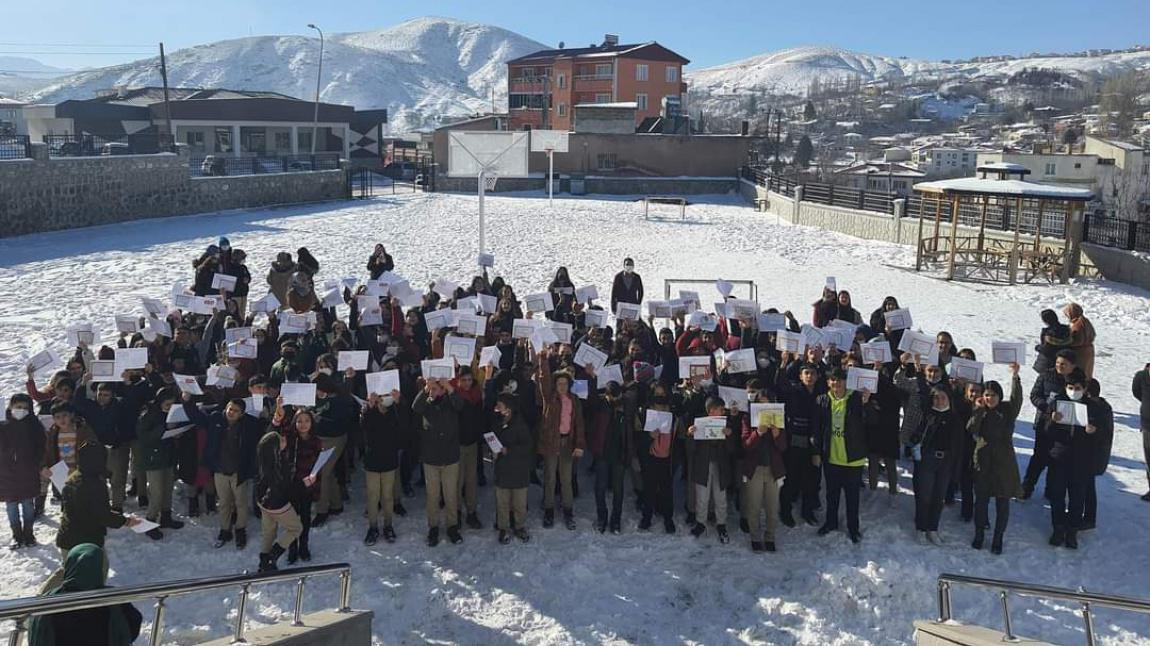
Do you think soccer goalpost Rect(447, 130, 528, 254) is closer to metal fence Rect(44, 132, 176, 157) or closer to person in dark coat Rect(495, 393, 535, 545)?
person in dark coat Rect(495, 393, 535, 545)

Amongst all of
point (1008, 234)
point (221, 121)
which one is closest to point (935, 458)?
point (1008, 234)

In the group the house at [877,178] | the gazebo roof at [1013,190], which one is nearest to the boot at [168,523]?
the gazebo roof at [1013,190]

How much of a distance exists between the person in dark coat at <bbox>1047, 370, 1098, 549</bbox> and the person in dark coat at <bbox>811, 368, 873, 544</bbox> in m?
1.73

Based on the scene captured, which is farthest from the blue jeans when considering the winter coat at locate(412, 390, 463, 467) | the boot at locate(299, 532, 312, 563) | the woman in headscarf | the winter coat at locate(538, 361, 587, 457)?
the winter coat at locate(538, 361, 587, 457)

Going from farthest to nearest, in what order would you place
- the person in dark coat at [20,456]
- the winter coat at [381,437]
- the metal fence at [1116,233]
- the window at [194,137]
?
the window at [194,137], the metal fence at [1116,233], the winter coat at [381,437], the person in dark coat at [20,456]

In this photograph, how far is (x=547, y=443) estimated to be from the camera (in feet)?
27.7

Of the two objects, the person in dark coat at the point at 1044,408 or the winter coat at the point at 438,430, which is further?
the person in dark coat at the point at 1044,408

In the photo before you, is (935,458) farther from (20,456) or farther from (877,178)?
(877,178)

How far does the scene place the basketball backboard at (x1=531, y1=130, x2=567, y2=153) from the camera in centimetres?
3338

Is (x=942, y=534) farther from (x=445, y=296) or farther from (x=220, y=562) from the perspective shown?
(x=445, y=296)

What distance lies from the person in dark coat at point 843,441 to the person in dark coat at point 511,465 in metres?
2.80

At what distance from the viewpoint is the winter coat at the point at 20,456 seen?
760 cm

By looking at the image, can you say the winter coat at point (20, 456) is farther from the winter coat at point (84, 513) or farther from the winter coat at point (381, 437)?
the winter coat at point (381, 437)

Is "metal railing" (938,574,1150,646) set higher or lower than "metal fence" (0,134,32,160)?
lower
